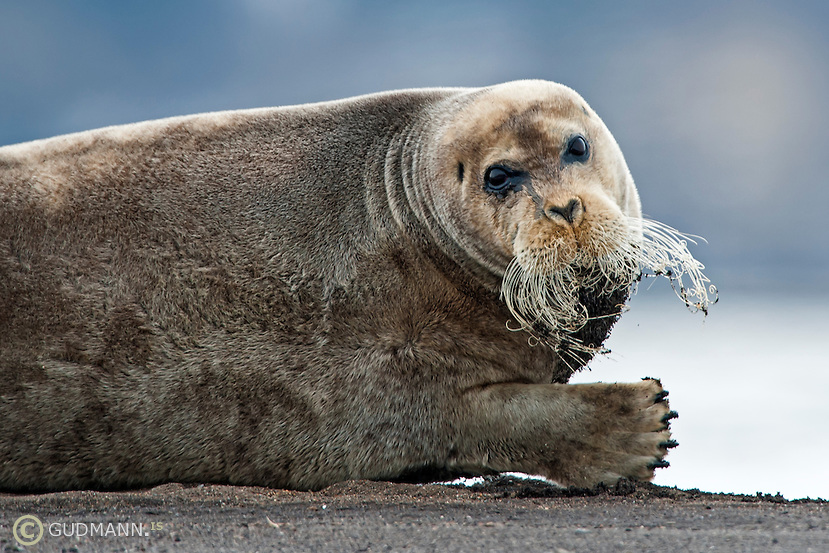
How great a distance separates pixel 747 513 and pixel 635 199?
3.03 meters

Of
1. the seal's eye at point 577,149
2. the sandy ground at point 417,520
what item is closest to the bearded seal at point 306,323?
the seal's eye at point 577,149

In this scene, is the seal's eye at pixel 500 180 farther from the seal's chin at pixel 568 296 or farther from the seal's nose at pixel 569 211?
the seal's chin at pixel 568 296

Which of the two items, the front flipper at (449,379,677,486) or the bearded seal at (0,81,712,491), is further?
the bearded seal at (0,81,712,491)

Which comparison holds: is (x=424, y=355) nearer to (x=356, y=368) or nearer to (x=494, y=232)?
(x=356, y=368)

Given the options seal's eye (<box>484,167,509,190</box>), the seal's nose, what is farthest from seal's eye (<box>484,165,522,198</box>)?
the seal's nose

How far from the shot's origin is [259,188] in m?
6.55

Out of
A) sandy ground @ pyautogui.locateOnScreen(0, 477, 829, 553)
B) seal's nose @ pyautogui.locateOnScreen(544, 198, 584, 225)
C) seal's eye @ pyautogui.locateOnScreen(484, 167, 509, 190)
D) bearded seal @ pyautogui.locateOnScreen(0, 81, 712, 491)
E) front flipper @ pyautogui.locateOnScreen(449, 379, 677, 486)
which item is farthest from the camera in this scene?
bearded seal @ pyautogui.locateOnScreen(0, 81, 712, 491)

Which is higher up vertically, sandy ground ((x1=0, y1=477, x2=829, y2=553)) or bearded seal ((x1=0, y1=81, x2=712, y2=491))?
bearded seal ((x1=0, y1=81, x2=712, y2=491))

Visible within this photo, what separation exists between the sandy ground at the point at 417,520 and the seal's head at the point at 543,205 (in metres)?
1.23

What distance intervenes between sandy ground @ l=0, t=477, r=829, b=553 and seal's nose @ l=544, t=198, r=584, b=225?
160cm

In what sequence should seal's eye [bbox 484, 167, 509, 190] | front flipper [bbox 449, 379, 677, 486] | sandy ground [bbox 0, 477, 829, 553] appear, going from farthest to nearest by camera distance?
seal's eye [bbox 484, 167, 509, 190], front flipper [bbox 449, 379, 677, 486], sandy ground [bbox 0, 477, 829, 553]

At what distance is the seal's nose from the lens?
5508 mm

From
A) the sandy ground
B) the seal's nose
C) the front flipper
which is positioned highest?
the seal's nose

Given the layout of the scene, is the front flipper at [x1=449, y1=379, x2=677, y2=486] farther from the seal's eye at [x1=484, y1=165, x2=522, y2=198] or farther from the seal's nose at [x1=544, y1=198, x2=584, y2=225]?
the seal's eye at [x1=484, y1=165, x2=522, y2=198]
